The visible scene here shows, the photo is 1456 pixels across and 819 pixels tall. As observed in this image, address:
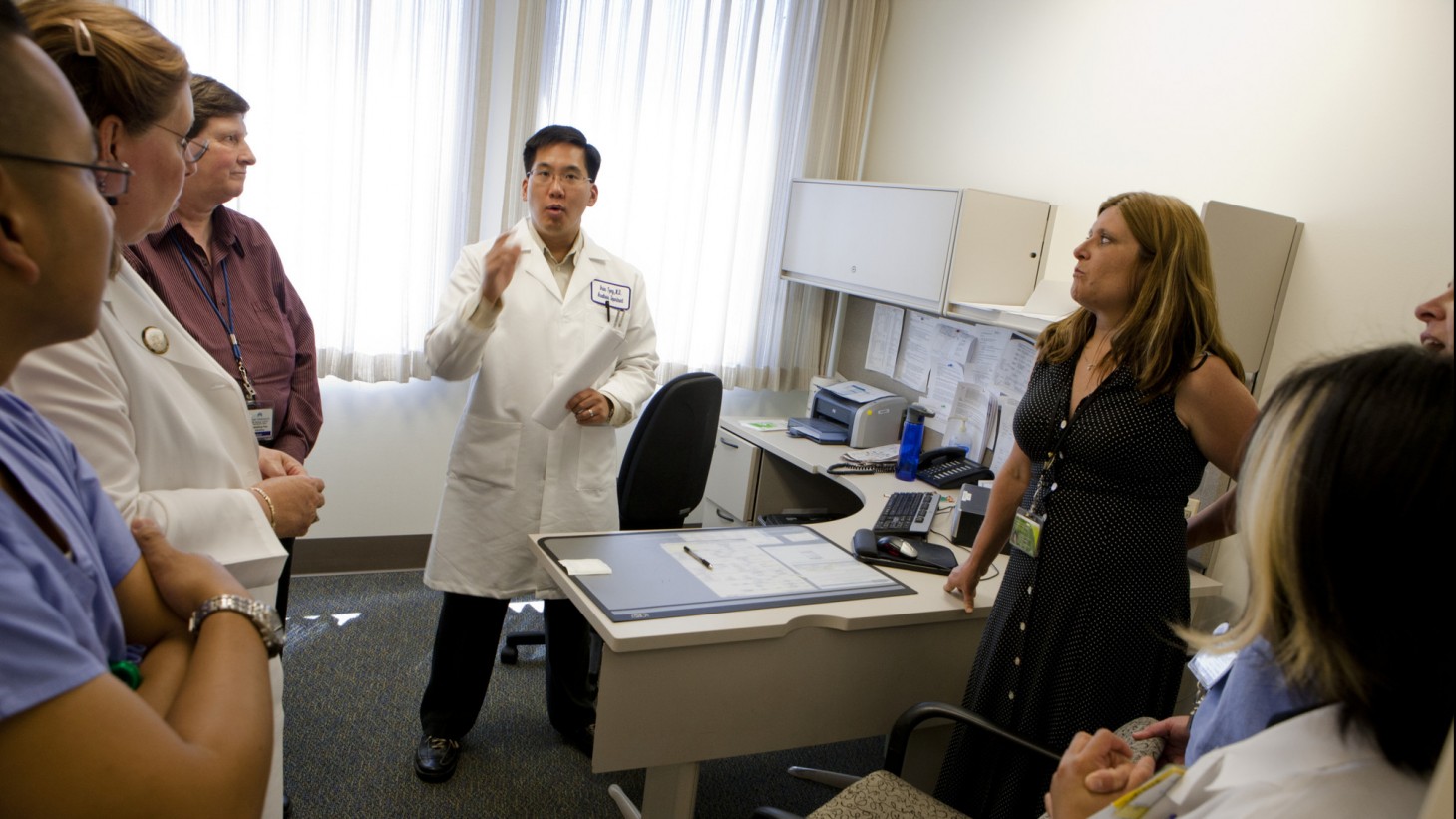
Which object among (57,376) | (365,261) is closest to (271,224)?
(365,261)

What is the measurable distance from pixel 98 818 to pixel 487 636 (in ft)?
5.95

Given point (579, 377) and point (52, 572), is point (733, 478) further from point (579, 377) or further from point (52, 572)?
point (52, 572)

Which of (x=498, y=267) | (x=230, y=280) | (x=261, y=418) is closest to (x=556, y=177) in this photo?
(x=498, y=267)

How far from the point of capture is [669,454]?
8.54ft

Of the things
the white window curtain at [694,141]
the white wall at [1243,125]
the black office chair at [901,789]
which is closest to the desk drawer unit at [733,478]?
the white window curtain at [694,141]

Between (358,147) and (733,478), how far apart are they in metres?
1.87

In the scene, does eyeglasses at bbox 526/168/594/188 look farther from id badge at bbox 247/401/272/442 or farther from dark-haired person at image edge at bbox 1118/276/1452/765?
dark-haired person at image edge at bbox 1118/276/1452/765

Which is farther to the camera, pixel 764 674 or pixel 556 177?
pixel 556 177

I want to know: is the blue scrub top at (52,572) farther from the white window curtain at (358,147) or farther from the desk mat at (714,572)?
the white window curtain at (358,147)

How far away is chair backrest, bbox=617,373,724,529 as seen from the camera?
8.32 ft

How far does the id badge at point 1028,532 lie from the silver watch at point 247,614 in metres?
1.42

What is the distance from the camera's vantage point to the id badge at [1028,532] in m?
1.78

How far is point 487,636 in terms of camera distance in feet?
7.63

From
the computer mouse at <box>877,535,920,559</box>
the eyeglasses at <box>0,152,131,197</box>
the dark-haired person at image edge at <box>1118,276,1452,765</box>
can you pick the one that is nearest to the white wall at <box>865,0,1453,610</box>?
the computer mouse at <box>877,535,920,559</box>
